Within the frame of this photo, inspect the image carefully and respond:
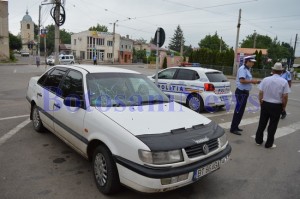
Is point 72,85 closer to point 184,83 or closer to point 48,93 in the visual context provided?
point 48,93

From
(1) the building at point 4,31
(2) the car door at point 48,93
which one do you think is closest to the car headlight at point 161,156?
(2) the car door at point 48,93

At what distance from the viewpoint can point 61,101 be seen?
14.9ft

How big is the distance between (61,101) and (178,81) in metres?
5.35

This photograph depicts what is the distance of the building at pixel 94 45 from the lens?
222 feet

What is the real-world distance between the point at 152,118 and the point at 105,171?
3.00 feet

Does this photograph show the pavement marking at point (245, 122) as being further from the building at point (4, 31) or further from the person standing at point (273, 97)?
the building at point (4, 31)

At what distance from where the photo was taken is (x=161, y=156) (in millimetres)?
3027

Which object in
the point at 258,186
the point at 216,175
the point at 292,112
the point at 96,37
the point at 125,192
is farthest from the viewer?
the point at 96,37

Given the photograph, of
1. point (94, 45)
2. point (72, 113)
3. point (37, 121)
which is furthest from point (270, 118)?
point (94, 45)

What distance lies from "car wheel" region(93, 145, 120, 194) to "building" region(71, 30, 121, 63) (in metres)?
65.2

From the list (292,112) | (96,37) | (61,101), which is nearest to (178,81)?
(292,112)

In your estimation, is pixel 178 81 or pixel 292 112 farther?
pixel 292 112

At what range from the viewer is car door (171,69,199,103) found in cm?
883

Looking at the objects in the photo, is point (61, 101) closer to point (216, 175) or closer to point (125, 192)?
point (125, 192)
